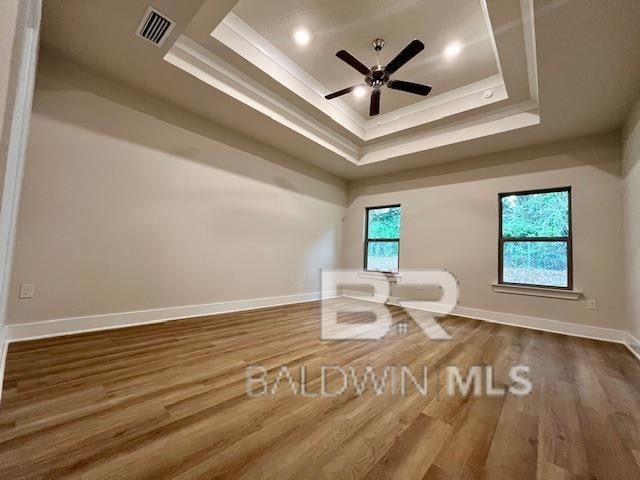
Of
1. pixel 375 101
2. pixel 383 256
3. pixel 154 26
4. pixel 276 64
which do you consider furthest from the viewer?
pixel 383 256

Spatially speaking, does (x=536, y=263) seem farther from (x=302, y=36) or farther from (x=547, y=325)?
(x=302, y=36)

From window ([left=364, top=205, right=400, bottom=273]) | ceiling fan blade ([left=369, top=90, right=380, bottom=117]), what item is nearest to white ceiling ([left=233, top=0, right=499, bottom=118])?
ceiling fan blade ([left=369, top=90, right=380, bottom=117])

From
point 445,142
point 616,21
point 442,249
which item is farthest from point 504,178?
point 616,21

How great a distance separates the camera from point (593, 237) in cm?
343

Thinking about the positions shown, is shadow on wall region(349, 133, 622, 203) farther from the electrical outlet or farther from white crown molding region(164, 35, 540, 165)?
the electrical outlet

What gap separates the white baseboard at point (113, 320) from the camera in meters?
A: 2.43

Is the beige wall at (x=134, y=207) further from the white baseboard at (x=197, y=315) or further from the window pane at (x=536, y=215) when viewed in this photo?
the window pane at (x=536, y=215)

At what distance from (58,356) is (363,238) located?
16.0 ft

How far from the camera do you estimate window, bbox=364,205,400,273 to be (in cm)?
540

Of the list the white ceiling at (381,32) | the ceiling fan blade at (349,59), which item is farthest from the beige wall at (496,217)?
the ceiling fan blade at (349,59)

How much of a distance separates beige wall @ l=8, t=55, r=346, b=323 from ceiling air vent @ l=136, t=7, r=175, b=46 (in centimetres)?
98

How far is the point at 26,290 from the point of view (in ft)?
8.04

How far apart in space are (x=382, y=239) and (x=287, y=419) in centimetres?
449

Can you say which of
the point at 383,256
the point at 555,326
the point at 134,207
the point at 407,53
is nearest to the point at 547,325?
the point at 555,326
